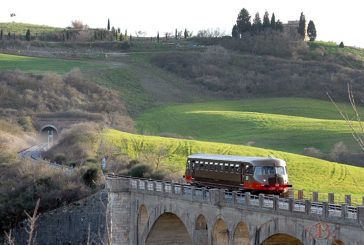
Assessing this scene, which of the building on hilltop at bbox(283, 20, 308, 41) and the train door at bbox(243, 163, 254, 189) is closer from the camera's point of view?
the train door at bbox(243, 163, 254, 189)

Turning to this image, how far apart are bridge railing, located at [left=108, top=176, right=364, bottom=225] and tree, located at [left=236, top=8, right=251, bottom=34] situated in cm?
12807

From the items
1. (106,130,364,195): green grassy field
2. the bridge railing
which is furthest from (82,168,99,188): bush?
the bridge railing

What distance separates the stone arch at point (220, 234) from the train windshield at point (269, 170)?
3519 mm

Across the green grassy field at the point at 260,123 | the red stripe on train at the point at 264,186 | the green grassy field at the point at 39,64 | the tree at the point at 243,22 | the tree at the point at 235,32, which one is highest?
the tree at the point at 243,22

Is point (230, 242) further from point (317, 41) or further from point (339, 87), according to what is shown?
point (317, 41)

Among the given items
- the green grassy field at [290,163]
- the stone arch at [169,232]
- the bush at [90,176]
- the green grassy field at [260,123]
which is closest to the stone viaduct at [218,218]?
the stone arch at [169,232]

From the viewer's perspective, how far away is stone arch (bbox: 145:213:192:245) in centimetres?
4669

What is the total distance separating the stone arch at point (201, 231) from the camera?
39.9m

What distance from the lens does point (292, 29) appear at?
588ft

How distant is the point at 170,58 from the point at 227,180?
114397 millimetres

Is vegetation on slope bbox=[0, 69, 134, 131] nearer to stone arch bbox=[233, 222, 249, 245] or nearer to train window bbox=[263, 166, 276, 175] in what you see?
train window bbox=[263, 166, 276, 175]

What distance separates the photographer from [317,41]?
181 m

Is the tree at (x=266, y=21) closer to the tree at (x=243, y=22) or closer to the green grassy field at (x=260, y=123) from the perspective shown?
the tree at (x=243, y=22)

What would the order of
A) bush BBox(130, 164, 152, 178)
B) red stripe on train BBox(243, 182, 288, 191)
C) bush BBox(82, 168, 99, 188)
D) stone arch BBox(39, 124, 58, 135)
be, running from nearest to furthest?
red stripe on train BBox(243, 182, 288, 191) < bush BBox(82, 168, 99, 188) < bush BBox(130, 164, 152, 178) < stone arch BBox(39, 124, 58, 135)
